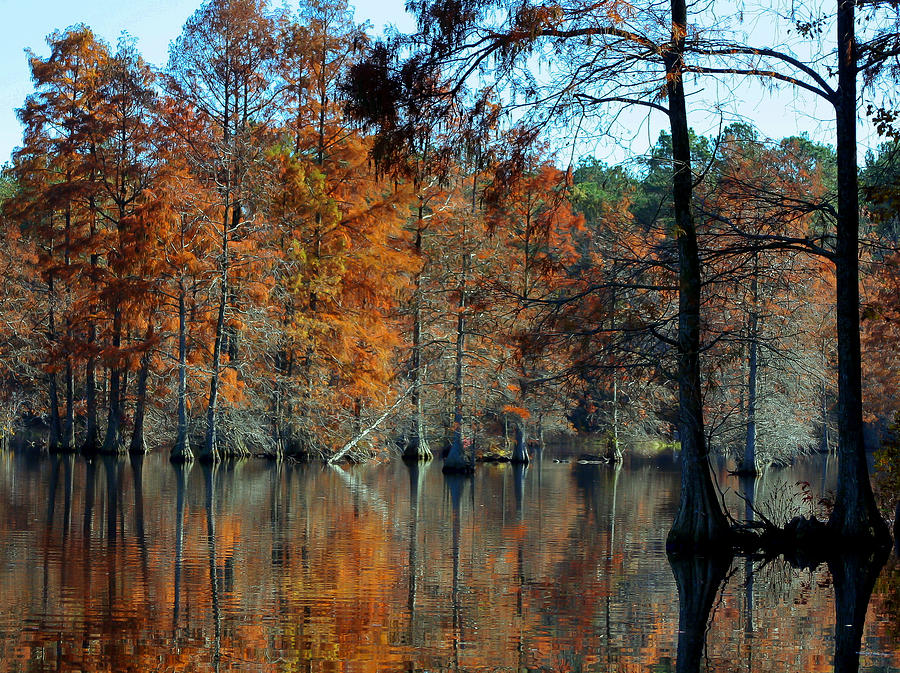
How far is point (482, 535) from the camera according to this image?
1598 cm

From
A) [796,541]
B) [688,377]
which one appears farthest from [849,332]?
[796,541]

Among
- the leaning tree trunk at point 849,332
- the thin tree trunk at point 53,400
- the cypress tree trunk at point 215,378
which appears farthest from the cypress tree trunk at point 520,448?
the leaning tree trunk at point 849,332

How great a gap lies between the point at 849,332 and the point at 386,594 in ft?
22.5

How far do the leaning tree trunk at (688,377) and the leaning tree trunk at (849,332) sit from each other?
4.94 ft

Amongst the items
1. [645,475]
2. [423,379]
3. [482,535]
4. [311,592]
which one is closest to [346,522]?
[482,535]

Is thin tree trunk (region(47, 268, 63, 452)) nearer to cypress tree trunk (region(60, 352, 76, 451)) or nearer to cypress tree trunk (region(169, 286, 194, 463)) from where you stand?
cypress tree trunk (region(60, 352, 76, 451))

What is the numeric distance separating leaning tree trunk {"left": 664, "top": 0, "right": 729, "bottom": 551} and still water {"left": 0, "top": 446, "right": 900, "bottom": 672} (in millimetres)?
577

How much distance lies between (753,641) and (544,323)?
20.8ft

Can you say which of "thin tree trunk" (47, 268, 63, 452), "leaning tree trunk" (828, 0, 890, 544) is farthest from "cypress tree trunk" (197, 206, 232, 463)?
"leaning tree trunk" (828, 0, 890, 544)

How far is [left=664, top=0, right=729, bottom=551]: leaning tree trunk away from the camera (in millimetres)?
13445

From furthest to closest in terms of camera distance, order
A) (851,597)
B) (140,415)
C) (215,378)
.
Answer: (140,415) → (215,378) → (851,597)

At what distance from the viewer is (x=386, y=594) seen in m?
10.5

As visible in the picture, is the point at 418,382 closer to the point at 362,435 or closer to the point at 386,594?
the point at 362,435

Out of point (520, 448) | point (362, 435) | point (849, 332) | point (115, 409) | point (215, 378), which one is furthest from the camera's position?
point (520, 448)
